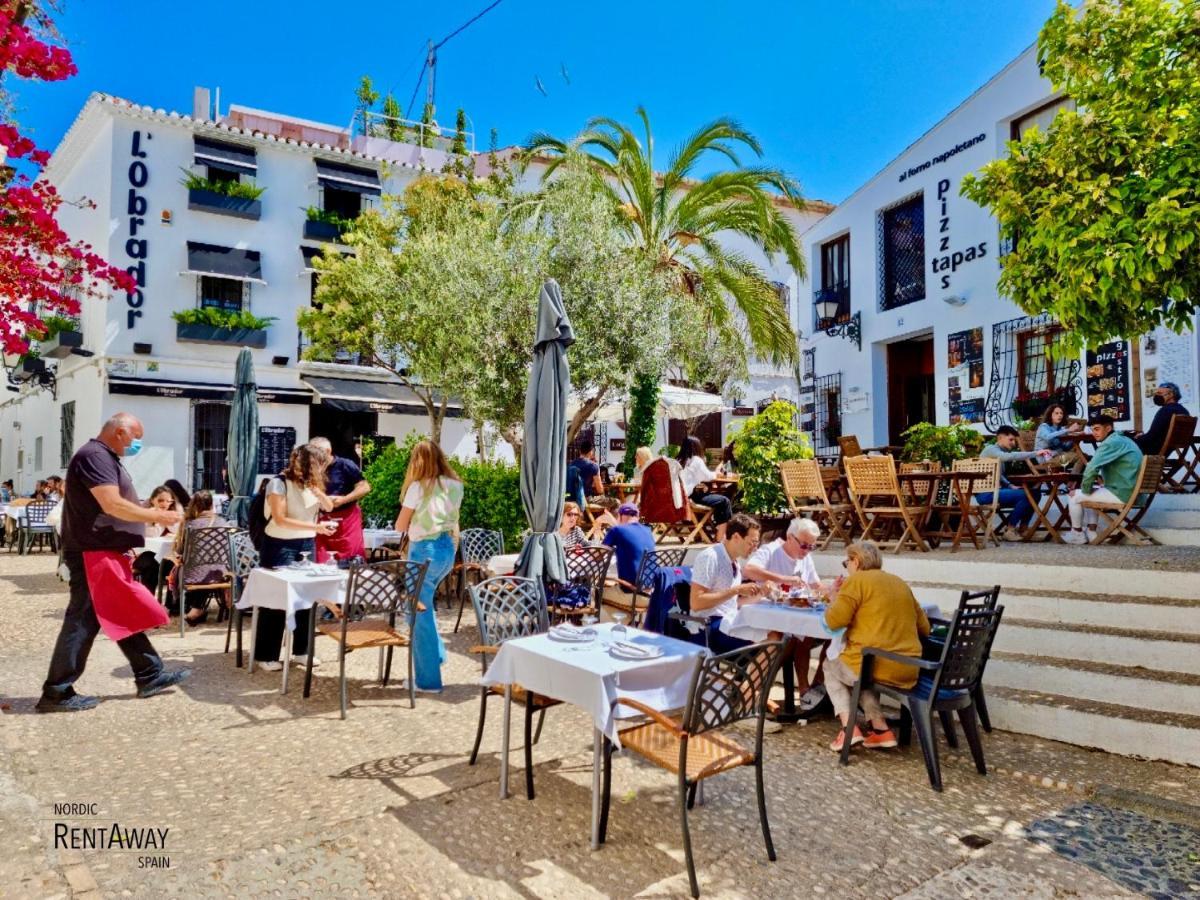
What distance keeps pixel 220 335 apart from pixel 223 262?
1841 mm

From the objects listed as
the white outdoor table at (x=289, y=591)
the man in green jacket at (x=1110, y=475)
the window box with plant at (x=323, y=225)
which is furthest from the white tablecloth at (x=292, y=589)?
the window box with plant at (x=323, y=225)

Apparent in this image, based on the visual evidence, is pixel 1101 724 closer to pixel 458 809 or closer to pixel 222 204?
pixel 458 809

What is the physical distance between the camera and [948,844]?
3.73 meters

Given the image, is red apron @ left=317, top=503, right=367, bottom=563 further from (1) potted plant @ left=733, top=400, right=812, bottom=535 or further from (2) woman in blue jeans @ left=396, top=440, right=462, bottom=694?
(1) potted plant @ left=733, top=400, right=812, bottom=535

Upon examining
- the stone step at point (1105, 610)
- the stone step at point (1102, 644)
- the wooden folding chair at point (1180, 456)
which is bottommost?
the stone step at point (1102, 644)

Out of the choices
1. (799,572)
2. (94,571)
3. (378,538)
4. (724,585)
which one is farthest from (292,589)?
(799,572)

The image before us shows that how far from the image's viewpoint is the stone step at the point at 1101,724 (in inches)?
187

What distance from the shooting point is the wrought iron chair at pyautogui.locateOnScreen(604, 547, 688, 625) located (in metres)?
7.12

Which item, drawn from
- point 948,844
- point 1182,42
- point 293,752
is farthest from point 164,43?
point 948,844

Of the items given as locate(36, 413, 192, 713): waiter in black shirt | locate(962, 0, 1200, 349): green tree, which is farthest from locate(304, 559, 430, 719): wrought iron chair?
locate(962, 0, 1200, 349): green tree

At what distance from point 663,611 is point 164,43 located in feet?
33.9

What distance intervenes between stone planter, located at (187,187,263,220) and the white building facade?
45.1 feet

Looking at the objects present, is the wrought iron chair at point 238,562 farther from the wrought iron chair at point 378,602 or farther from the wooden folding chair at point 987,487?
the wooden folding chair at point 987,487

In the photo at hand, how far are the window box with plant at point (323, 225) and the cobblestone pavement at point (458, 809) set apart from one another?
18239 mm
